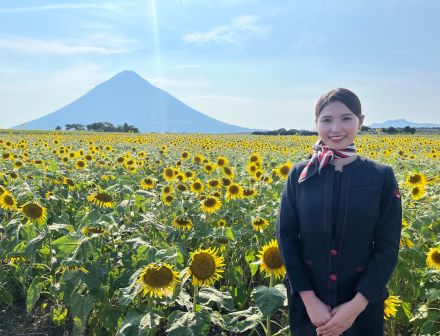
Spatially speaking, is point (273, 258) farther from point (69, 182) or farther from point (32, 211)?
point (69, 182)

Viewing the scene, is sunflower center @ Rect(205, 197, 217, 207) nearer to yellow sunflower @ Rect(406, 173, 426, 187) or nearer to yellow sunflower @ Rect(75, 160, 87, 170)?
yellow sunflower @ Rect(406, 173, 426, 187)

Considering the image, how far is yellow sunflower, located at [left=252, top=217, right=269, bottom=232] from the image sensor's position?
12.4ft

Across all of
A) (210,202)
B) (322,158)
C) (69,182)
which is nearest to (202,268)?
(322,158)

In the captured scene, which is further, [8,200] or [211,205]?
[211,205]

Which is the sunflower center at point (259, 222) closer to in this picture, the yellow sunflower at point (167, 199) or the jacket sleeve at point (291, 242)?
the yellow sunflower at point (167, 199)

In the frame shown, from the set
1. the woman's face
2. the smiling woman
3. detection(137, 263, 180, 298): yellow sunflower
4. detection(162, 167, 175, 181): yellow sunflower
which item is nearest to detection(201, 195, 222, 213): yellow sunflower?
detection(162, 167, 175, 181): yellow sunflower

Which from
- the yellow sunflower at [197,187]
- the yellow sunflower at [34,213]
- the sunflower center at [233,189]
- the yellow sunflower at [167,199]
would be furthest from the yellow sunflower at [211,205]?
the yellow sunflower at [34,213]

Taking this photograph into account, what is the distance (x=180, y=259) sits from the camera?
3012 millimetres

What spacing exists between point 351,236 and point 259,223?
5.65 ft

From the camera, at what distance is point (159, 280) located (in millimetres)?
2410

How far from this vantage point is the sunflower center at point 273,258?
2.61 meters

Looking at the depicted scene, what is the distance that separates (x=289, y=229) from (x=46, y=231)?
1804 mm

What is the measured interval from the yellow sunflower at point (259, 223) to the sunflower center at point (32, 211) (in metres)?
1.82

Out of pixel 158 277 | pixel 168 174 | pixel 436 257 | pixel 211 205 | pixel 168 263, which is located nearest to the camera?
pixel 158 277
